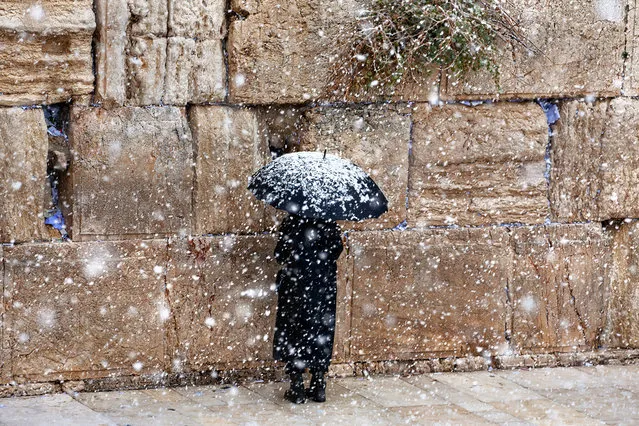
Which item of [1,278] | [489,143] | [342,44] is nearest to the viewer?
[1,278]

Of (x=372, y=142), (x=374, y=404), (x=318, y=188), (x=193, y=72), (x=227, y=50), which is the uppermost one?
(x=227, y=50)

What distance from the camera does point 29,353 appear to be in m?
6.12

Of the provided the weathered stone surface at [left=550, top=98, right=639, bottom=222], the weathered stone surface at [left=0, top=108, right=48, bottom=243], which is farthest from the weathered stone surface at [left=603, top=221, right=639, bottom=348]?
the weathered stone surface at [left=0, top=108, right=48, bottom=243]

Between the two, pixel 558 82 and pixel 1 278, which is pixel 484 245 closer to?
pixel 558 82

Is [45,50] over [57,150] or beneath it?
over

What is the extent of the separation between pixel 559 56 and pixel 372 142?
136 centimetres

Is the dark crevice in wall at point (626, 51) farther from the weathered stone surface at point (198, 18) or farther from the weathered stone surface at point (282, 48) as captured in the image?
the weathered stone surface at point (198, 18)

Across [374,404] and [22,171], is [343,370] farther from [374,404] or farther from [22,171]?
[22,171]

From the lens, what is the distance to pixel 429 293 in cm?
686

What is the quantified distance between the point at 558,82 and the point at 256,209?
2111 millimetres

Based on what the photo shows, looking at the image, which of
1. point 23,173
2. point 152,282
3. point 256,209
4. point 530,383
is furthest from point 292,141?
point 530,383

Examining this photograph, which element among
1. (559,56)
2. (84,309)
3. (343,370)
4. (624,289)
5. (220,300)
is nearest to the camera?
(84,309)

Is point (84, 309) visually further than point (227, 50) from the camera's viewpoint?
No

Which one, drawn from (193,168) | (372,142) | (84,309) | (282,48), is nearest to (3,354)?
(84,309)
